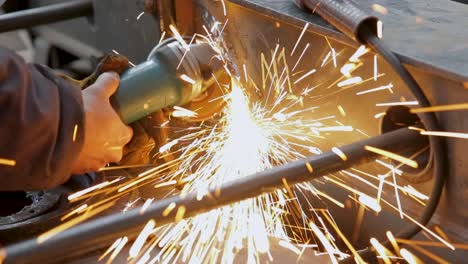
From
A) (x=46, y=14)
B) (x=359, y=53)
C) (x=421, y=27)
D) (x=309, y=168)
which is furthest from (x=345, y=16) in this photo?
(x=46, y=14)

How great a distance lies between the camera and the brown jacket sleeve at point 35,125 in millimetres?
1144

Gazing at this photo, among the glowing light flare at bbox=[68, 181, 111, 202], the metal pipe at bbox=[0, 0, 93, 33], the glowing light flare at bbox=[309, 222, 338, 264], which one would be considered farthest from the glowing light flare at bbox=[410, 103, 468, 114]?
the metal pipe at bbox=[0, 0, 93, 33]

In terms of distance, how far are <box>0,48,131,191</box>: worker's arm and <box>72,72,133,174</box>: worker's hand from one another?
0.06 feet

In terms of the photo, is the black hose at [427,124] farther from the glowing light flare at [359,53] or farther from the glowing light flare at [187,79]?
the glowing light flare at [187,79]

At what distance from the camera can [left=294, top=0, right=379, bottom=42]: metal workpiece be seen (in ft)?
Result: 3.95

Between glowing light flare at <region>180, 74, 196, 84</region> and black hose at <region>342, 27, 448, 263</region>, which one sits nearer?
black hose at <region>342, 27, 448, 263</region>

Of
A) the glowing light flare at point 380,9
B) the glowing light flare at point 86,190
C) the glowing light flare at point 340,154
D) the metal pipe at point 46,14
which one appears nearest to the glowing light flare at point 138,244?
the glowing light flare at point 86,190

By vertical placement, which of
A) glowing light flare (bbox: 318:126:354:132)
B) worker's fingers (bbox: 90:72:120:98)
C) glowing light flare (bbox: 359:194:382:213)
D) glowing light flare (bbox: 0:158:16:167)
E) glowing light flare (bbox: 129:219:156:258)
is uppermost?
worker's fingers (bbox: 90:72:120:98)

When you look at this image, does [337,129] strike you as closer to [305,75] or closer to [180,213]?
[305,75]

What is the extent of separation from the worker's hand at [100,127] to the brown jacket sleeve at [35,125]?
72mm

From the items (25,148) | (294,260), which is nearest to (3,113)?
(25,148)

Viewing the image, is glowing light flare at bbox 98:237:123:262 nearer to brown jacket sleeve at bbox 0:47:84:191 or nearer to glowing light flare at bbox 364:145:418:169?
brown jacket sleeve at bbox 0:47:84:191

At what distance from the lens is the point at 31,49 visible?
2754 mm

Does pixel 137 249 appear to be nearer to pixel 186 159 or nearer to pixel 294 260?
pixel 294 260
